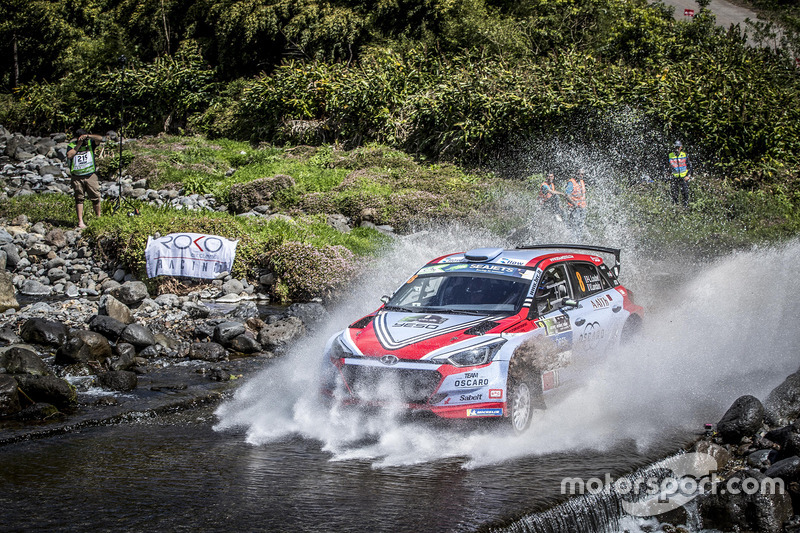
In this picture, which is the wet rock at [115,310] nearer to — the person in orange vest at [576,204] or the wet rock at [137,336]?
the wet rock at [137,336]

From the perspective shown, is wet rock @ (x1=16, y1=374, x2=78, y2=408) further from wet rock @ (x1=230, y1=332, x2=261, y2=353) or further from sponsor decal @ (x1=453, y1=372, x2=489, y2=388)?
sponsor decal @ (x1=453, y1=372, x2=489, y2=388)

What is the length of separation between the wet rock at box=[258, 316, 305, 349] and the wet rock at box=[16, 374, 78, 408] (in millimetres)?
4034

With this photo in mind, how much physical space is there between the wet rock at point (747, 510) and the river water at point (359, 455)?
2.37 ft

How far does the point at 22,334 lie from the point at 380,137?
650 inches

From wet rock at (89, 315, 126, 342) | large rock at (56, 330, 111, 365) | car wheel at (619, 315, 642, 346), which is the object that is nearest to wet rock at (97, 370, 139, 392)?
large rock at (56, 330, 111, 365)

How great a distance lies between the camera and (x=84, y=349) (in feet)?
36.4

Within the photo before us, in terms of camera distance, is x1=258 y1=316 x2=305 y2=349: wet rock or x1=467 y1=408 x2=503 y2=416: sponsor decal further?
x1=258 y1=316 x2=305 y2=349: wet rock

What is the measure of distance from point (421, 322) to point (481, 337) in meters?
0.72

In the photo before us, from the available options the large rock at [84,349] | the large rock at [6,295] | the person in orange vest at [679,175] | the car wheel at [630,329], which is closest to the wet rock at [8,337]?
the large rock at [84,349]

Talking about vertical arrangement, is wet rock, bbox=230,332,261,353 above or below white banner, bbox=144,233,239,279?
below

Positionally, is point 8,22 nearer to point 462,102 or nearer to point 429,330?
point 462,102

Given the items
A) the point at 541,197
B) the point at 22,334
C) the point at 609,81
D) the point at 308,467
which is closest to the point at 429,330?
the point at 308,467

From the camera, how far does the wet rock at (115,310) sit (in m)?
13.4

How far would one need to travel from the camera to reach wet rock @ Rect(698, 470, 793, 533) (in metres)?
6.38
